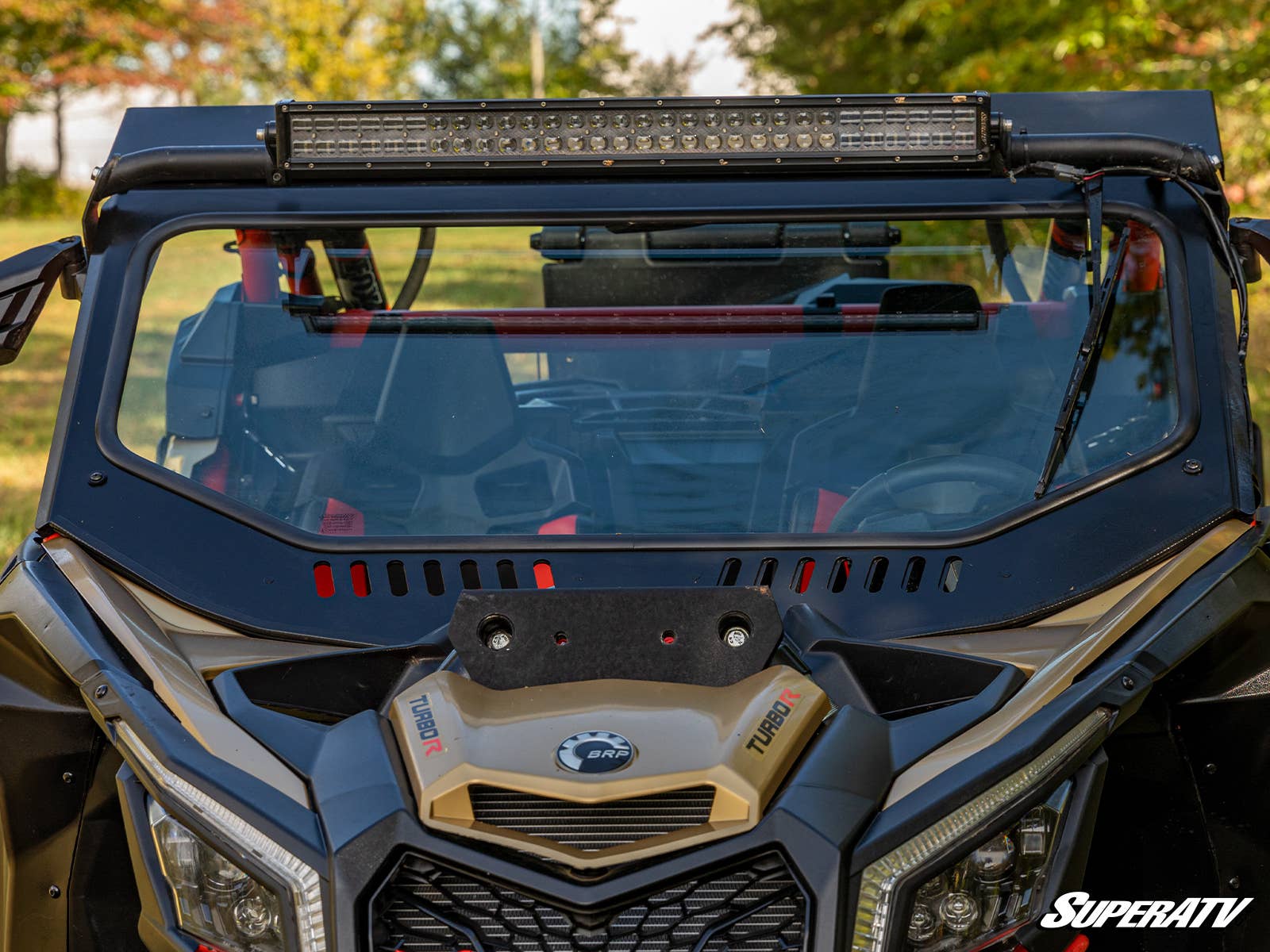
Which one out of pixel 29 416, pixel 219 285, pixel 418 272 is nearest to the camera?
pixel 219 285

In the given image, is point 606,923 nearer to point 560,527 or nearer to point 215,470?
point 560,527

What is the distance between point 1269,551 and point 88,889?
2.00 metres

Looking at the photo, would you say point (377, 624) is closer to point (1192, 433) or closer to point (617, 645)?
point (617, 645)

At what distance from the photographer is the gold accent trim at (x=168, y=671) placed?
6.96 ft

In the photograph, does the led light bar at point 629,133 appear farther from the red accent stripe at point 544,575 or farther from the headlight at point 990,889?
the headlight at point 990,889

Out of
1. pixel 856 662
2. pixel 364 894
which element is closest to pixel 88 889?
pixel 364 894

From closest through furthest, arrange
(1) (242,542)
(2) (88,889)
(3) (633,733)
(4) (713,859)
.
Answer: (4) (713,859)
(3) (633,733)
(2) (88,889)
(1) (242,542)

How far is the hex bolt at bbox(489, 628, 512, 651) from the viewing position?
7.68 ft

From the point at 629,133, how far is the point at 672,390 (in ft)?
1.67

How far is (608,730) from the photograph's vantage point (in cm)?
213

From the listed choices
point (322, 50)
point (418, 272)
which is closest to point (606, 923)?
point (418, 272)

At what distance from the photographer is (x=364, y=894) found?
195cm

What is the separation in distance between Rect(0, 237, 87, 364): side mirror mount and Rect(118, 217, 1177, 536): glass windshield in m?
0.18

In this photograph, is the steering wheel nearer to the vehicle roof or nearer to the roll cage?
the roll cage
